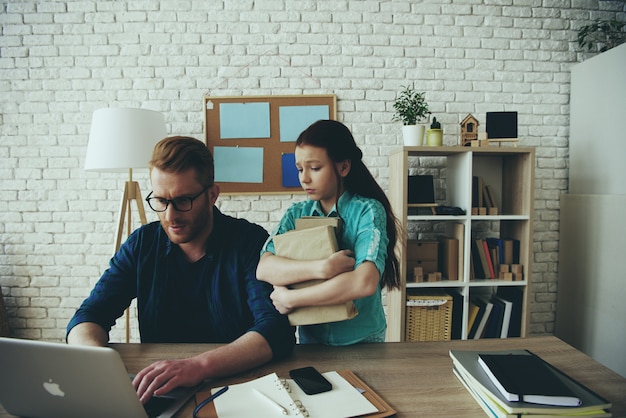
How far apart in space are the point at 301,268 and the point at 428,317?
1.76 meters

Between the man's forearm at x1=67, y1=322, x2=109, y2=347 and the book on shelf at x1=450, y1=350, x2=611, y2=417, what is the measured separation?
1.07 m

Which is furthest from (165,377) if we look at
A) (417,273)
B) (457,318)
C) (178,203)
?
(457,318)

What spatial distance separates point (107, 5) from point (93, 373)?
2941mm

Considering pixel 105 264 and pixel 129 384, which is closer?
pixel 129 384

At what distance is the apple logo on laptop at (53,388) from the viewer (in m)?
0.79

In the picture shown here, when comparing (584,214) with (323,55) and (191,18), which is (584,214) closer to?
(323,55)

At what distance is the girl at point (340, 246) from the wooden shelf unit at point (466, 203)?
43.3 inches

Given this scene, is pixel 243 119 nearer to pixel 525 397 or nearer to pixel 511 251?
pixel 511 251

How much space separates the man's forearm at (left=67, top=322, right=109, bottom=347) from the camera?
1167 mm

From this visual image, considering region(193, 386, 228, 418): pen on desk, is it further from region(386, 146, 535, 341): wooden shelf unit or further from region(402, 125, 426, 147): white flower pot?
region(402, 125, 426, 147): white flower pot

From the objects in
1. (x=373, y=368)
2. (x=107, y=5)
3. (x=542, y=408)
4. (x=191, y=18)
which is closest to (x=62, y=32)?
(x=107, y=5)

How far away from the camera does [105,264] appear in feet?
9.46

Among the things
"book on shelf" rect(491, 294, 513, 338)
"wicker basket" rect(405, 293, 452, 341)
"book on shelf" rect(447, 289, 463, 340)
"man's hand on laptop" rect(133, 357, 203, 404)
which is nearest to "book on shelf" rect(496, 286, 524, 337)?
"book on shelf" rect(491, 294, 513, 338)

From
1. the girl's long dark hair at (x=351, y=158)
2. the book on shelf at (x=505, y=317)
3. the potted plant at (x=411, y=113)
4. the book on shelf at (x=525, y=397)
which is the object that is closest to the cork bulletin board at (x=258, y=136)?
the potted plant at (x=411, y=113)
